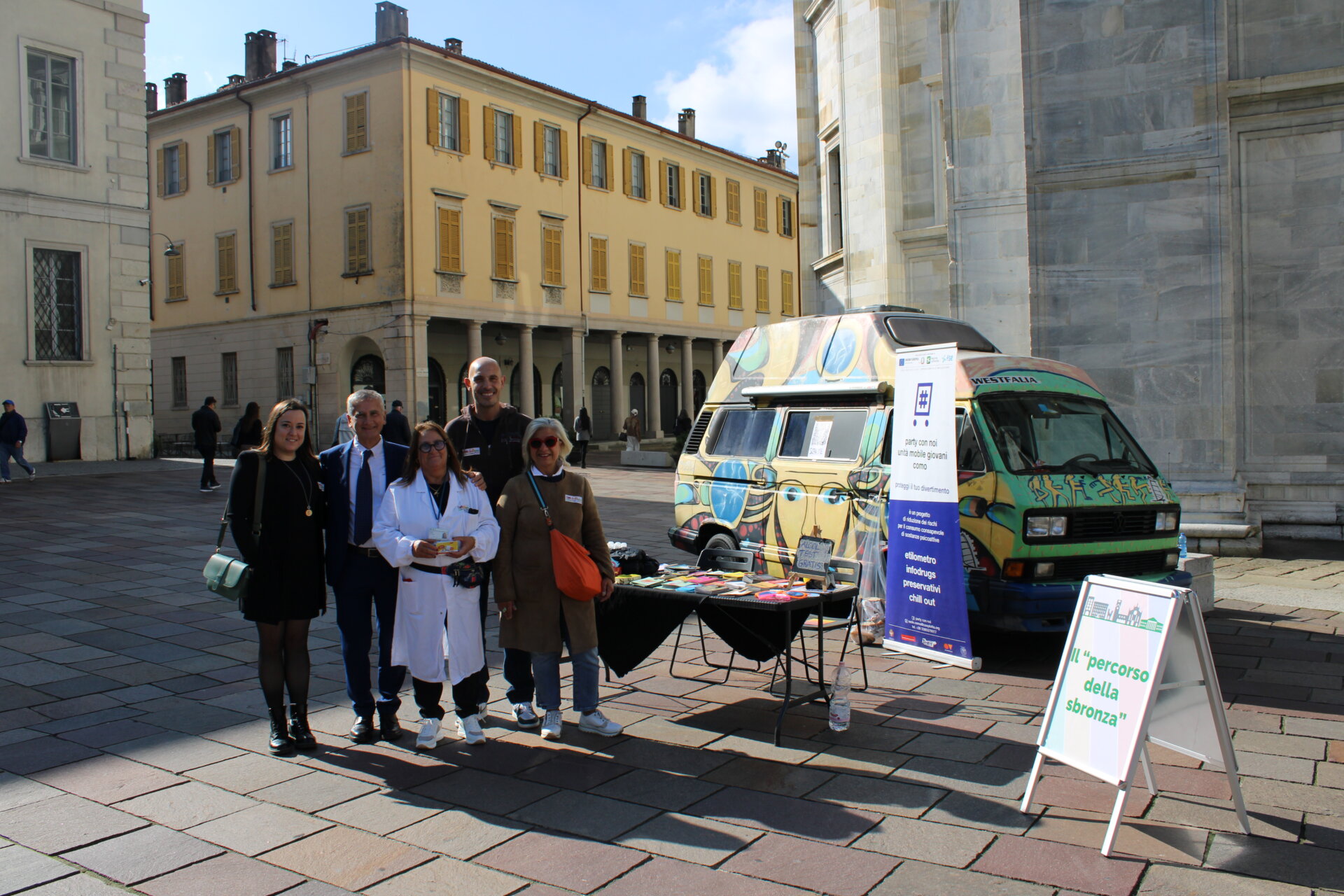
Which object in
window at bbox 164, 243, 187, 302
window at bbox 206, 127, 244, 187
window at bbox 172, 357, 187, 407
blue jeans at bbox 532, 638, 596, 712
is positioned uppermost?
window at bbox 206, 127, 244, 187

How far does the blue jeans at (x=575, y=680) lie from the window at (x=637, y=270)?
35148 millimetres

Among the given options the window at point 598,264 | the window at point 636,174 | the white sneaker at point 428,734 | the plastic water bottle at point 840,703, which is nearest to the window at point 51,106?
the window at point 598,264

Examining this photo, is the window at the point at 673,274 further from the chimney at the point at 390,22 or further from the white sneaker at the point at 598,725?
the white sneaker at the point at 598,725

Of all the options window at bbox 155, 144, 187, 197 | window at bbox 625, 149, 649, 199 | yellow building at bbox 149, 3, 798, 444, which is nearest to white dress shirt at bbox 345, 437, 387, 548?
yellow building at bbox 149, 3, 798, 444

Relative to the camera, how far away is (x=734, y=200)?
150 feet

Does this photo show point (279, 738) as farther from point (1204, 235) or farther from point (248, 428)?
point (248, 428)

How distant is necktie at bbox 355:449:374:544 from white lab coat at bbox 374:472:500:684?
0.08m

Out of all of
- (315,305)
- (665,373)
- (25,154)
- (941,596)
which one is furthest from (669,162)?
(941,596)

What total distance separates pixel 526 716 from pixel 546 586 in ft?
2.50

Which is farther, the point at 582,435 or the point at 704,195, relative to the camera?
the point at 704,195

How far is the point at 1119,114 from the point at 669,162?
3077cm

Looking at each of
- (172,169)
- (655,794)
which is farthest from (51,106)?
(655,794)

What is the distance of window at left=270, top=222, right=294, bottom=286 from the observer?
113 ft

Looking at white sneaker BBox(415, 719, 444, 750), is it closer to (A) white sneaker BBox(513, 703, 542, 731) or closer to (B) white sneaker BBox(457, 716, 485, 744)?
(B) white sneaker BBox(457, 716, 485, 744)
